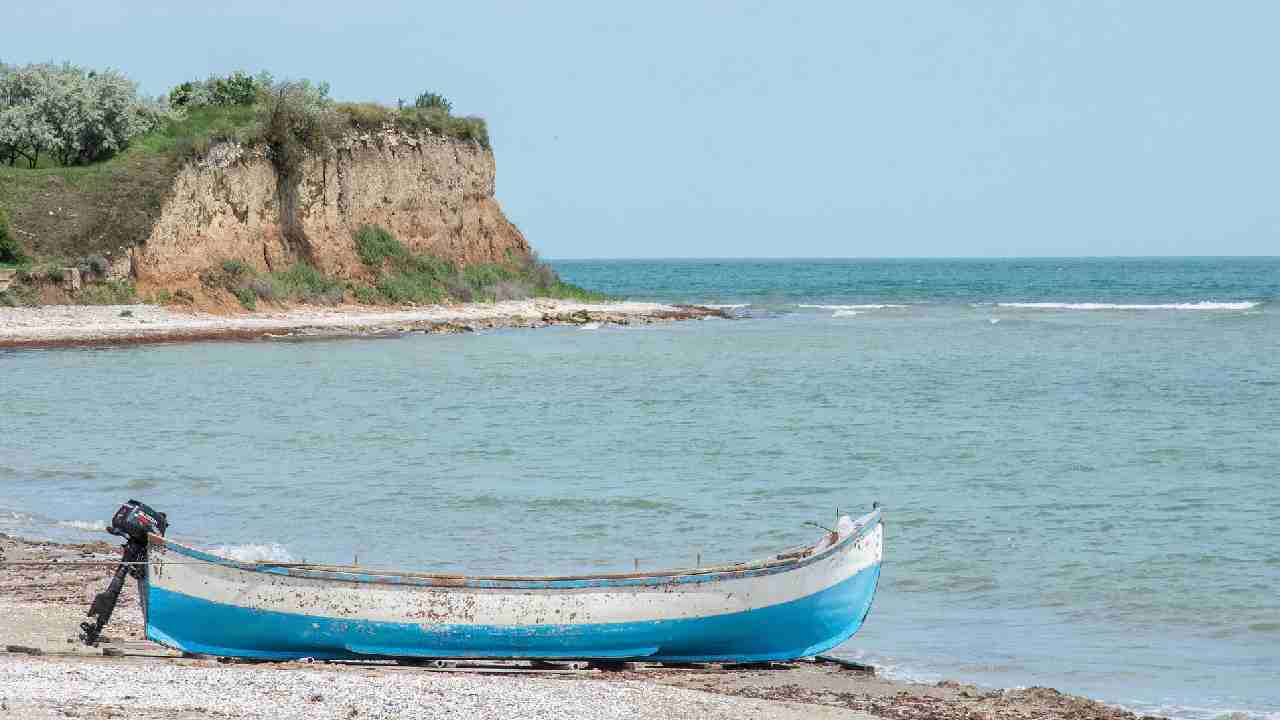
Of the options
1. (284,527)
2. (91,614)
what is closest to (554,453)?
(284,527)

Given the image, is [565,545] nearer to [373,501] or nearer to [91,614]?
[373,501]

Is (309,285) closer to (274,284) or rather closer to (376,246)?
(274,284)

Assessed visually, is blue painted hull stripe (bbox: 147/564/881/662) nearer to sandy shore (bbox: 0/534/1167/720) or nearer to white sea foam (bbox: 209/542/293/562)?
sandy shore (bbox: 0/534/1167/720)

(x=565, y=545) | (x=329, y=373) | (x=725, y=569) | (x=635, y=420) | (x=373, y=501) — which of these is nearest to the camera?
(x=725, y=569)

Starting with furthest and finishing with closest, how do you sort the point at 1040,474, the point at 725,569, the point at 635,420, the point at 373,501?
the point at 635,420, the point at 1040,474, the point at 373,501, the point at 725,569

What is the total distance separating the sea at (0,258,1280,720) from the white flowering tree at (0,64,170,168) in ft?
51.3

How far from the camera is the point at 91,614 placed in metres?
12.2

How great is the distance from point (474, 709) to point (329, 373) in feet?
95.0

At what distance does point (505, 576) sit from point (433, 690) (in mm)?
1512

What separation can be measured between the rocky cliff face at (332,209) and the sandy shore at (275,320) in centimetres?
245

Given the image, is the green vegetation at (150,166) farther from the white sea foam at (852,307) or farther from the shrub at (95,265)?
the white sea foam at (852,307)

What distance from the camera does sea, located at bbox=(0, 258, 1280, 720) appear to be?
45.2ft

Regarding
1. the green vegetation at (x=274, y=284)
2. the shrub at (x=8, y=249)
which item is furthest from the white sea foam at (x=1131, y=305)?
the shrub at (x=8, y=249)

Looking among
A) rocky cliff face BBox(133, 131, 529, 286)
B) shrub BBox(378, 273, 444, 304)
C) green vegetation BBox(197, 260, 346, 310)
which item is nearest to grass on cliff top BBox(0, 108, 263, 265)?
rocky cliff face BBox(133, 131, 529, 286)
